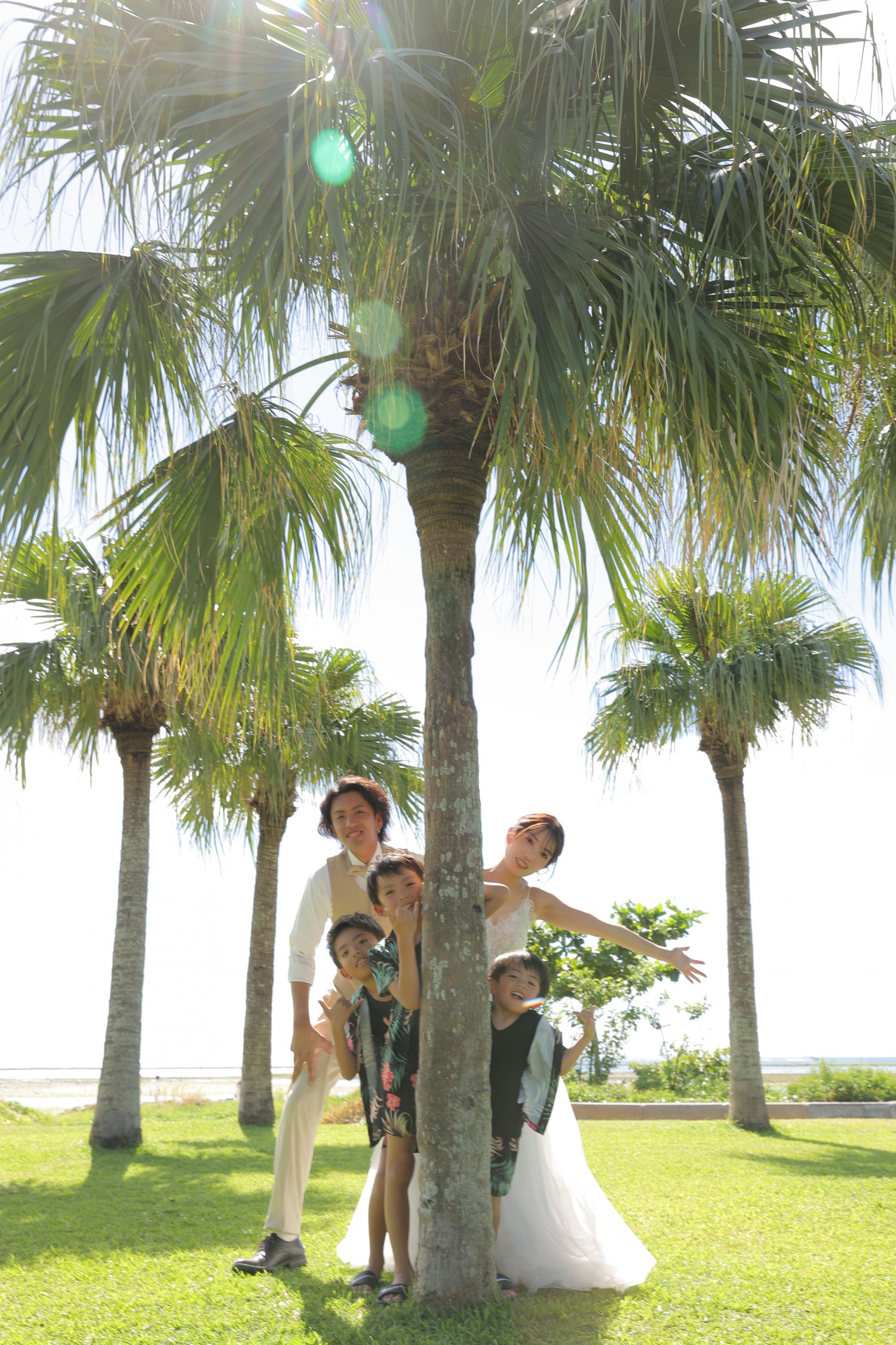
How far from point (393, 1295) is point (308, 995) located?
1.27 metres

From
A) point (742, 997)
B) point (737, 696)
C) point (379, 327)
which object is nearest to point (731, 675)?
point (737, 696)

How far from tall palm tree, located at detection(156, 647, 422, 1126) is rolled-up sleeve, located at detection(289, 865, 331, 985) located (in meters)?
7.07

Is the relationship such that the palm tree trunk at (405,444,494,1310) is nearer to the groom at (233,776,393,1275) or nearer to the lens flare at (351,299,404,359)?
the lens flare at (351,299,404,359)

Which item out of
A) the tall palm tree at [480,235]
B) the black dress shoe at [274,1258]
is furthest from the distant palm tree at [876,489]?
the black dress shoe at [274,1258]

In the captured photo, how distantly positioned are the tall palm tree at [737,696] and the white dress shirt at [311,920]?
7188 mm

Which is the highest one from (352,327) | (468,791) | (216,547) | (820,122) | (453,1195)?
(820,122)

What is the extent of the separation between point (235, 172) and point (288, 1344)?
3.84 metres

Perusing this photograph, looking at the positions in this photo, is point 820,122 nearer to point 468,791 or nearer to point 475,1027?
point 468,791

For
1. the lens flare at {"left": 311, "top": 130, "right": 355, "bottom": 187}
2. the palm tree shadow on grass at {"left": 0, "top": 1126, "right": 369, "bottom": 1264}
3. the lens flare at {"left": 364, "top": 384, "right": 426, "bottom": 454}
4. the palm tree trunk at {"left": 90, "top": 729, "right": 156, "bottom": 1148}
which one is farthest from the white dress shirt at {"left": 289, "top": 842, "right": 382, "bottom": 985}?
the palm tree trunk at {"left": 90, "top": 729, "right": 156, "bottom": 1148}

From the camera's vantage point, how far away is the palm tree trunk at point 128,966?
411 inches

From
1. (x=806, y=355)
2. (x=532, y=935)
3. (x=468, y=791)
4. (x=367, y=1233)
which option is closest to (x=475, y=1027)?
(x=468, y=791)

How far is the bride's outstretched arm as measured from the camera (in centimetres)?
442

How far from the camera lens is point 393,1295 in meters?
3.75

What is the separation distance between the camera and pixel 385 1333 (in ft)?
10.9
